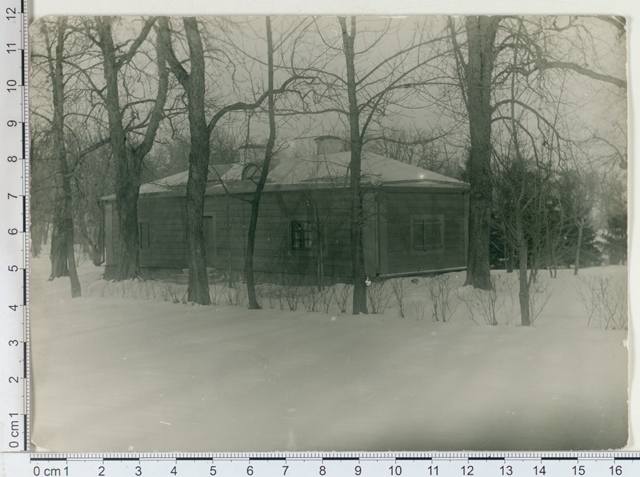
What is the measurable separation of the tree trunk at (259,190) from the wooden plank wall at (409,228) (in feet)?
2.82

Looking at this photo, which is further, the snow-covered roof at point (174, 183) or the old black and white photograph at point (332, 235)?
the snow-covered roof at point (174, 183)

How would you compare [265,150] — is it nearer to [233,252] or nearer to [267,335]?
[233,252]

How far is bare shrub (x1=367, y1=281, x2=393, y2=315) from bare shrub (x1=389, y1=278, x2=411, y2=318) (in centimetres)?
3

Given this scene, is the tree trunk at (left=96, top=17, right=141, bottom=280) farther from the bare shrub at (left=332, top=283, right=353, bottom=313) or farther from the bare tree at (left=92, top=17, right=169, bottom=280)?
the bare shrub at (left=332, top=283, right=353, bottom=313)

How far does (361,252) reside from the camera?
3381 millimetres

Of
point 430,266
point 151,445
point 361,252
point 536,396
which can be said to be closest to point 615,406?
point 536,396

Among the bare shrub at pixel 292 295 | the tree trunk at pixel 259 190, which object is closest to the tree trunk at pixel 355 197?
the bare shrub at pixel 292 295

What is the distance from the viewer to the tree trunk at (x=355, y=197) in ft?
10.9

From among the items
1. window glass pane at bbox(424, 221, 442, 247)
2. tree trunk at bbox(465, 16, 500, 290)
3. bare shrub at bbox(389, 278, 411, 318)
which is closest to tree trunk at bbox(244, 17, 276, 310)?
bare shrub at bbox(389, 278, 411, 318)

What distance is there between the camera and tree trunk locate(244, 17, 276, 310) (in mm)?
3309

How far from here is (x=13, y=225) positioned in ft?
10.7

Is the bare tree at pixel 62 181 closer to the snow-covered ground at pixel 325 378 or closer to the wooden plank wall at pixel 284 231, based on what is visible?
the snow-covered ground at pixel 325 378
